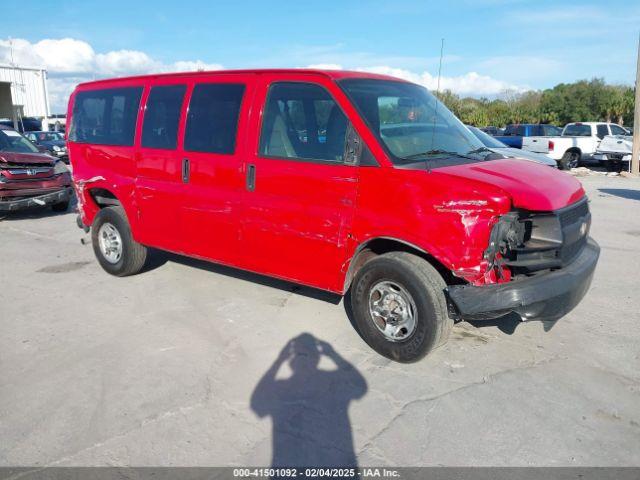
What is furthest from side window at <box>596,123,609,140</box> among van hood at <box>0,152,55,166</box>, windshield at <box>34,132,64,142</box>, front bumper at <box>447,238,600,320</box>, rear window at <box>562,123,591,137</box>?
windshield at <box>34,132,64,142</box>

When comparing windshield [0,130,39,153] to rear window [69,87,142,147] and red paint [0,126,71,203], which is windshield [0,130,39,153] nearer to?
red paint [0,126,71,203]

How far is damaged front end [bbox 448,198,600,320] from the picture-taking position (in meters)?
3.57

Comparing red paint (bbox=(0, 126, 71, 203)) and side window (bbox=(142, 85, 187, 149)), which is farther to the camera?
red paint (bbox=(0, 126, 71, 203))

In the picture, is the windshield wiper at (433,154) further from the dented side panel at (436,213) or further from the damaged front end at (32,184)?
the damaged front end at (32,184)

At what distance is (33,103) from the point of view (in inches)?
1547

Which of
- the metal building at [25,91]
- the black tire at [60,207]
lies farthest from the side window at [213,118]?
the metal building at [25,91]

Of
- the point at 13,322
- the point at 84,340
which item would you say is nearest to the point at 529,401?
the point at 84,340

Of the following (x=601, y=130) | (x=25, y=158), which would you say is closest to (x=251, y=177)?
(x=25, y=158)

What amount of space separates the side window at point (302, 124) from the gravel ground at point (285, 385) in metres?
1.59

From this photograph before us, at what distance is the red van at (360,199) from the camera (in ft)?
11.9

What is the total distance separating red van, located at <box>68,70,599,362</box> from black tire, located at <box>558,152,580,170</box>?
17.7 metres

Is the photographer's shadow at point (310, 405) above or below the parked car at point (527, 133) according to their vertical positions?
below

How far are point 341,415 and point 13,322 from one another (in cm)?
348

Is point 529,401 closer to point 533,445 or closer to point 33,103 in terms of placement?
point 533,445
